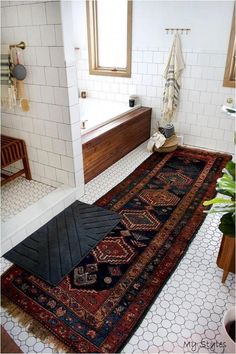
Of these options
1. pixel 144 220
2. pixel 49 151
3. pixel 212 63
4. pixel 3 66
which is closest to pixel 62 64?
pixel 3 66

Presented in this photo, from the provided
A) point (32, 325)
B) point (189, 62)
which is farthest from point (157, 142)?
point (32, 325)

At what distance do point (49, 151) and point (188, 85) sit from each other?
2.11m

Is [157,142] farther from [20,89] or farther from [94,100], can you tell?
[20,89]

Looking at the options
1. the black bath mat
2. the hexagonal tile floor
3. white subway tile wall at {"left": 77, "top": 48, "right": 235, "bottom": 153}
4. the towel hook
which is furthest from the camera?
white subway tile wall at {"left": 77, "top": 48, "right": 235, "bottom": 153}

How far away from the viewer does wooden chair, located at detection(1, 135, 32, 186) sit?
2.69 m

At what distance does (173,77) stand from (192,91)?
320mm

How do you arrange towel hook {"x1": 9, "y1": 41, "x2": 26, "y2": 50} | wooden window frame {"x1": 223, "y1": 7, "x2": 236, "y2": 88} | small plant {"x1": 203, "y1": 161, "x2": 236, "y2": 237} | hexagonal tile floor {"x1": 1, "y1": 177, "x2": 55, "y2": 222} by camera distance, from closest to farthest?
small plant {"x1": 203, "y1": 161, "x2": 236, "y2": 237}, towel hook {"x1": 9, "y1": 41, "x2": 26, "y2": 50}, hexagonal tile floor {"x1": 1, "y1": 177, "x2": 55, "y2": 222}, wooden window frame {"x1": 223, "y1": 7, "x2": 236, "y2": 88}

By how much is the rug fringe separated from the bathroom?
3 centimetres

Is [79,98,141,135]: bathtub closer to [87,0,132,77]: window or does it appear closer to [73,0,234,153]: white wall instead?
[73,0,234,153]: white wall

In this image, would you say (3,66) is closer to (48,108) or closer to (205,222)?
(48,108)

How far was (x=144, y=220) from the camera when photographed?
2576 millimetres

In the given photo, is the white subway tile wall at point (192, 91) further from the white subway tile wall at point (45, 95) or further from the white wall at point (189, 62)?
the white subway tile wall at point (45, 95)

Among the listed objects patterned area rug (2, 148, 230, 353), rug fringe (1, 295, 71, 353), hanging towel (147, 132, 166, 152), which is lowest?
rug fringe (1, 295, 71, 353)

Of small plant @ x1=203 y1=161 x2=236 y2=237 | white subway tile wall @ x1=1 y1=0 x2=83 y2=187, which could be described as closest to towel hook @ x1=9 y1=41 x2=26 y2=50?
white subway tile wall @ x1=1 y1=0 x2=83 y2=187
